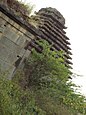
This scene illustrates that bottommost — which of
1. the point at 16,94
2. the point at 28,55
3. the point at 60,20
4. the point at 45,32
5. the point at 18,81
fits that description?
the point at 16,94

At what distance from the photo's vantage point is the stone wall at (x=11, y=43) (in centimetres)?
1081

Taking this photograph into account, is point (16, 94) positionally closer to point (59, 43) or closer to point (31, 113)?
point (31, 113)

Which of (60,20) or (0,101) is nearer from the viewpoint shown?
(0,101)

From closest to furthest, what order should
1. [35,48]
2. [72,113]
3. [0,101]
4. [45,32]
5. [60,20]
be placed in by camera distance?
[0,101]
[72,113]
[35,48]
[45,32]
[60,20]

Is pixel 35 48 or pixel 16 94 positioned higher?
pixel 35 48

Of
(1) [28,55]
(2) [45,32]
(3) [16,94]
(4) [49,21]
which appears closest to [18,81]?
(1) [28,55]

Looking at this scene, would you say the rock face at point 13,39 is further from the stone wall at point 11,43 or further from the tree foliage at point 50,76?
the tree foliage at point 50,76

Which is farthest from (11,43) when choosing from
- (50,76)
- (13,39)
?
(50,76)

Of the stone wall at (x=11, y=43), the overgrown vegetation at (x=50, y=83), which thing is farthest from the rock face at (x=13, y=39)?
the overgrown vegetation at (x=50, y=83)

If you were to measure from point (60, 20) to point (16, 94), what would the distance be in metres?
7.13

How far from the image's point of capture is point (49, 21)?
1531 cm

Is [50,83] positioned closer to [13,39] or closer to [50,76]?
[50,76]

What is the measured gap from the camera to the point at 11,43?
11.1 metres

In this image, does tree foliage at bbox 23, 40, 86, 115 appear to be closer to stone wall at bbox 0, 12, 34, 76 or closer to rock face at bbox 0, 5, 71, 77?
rock face at bbox 0, 5, 71, 77
